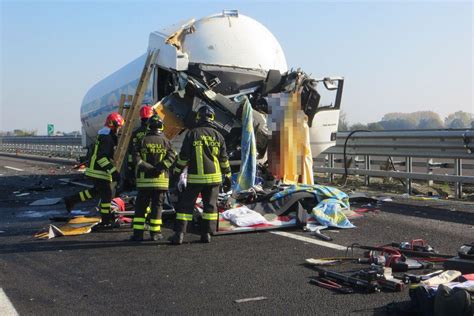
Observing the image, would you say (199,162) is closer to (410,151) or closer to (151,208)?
(151,208)

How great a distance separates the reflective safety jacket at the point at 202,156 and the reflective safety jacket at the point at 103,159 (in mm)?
1304

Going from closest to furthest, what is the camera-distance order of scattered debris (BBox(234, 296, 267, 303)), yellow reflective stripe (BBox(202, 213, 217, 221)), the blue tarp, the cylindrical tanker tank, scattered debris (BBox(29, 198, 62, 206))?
1. scattered debris (BBox(234, 296, 267, 303))
2. yellow reflective stripe (BBox(202, 213, 217, 221))
3. the blue tarp
4. the cylindrical tanker tank
5. scattered debris (BBox(29, 198, 62, 206))

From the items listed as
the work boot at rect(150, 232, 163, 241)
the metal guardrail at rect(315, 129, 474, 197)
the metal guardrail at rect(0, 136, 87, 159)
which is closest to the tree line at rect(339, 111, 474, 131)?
the metal guardrail at rect(315, 129, 474, 197)

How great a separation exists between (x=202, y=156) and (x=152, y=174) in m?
0.66

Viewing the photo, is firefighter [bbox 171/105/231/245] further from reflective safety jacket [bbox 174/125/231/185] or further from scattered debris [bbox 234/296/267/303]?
scattered debris [bbox 234/296/267/303]

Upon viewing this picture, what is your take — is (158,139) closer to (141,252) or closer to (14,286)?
(141,252)

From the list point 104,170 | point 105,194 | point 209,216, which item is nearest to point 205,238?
point 209,216

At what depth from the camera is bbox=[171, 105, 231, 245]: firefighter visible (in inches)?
235

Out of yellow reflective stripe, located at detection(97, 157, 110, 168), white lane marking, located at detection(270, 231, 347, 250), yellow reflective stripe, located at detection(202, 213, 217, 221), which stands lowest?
white lane marking, located at detection(270, 231, 347, 250)

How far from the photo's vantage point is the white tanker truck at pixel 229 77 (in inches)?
325

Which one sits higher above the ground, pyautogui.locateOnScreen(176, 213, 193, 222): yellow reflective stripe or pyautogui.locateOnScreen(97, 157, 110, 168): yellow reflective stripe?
pyautogui.locateOnScreen(97, 157, 110, 168): yellow reflective stripe

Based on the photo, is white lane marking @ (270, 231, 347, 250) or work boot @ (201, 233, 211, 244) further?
work boot @ (201, 233, 211, 244)

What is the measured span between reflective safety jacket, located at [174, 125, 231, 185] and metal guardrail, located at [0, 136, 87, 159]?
55.2ft

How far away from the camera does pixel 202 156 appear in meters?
6.08
